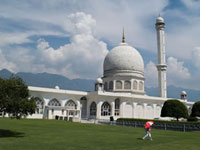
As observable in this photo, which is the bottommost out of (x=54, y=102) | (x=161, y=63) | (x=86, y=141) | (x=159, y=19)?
(x=86, y=141)

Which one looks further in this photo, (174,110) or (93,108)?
(93,108)

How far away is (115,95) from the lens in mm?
49094

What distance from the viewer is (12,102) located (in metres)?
17.3

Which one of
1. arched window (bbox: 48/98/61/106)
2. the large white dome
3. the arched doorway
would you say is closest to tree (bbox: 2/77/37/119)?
arched window (bbox: 48/98/61/106)

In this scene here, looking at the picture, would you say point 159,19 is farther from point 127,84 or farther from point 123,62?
point 127,84

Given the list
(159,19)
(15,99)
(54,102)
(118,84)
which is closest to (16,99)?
(15,99)

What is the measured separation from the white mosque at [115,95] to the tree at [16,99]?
881 inches

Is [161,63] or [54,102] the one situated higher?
[161,63]

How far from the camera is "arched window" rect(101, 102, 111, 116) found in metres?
48.4

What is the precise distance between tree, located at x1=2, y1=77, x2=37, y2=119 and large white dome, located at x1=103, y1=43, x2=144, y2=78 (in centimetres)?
3852

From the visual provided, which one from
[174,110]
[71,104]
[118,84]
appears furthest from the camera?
[118,84]

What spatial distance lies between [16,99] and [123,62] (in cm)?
4093

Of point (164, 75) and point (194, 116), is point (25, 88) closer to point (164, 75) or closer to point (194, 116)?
point (194, 116)

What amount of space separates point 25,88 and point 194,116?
37.0m
